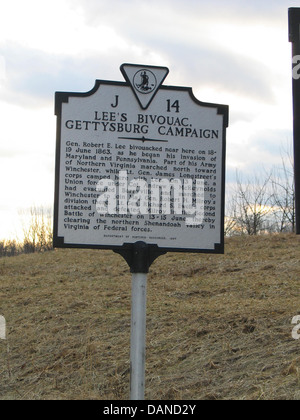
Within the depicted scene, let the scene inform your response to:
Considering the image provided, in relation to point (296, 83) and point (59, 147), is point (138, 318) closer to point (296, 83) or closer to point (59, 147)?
point (59, 147)

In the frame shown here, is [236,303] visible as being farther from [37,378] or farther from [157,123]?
[157,123]

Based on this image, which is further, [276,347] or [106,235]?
[276,347]

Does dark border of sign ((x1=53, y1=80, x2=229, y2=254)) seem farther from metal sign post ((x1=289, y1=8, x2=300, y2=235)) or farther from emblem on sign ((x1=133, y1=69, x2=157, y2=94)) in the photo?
metal sign post ((x1=289, y1=8, x2=300, y2=235))

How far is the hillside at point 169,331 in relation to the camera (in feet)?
22.3

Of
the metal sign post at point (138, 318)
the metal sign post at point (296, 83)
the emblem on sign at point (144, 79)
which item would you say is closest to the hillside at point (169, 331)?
the metal sign post at point (138, 318)

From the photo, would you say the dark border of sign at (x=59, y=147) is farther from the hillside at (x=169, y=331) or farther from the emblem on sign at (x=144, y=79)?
the hillside at (x=169, y=331)

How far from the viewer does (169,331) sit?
341 inches

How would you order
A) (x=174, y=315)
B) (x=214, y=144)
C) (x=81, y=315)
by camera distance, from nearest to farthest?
(x=214, y=144), (x=174, y=315), (x=81, y=315)

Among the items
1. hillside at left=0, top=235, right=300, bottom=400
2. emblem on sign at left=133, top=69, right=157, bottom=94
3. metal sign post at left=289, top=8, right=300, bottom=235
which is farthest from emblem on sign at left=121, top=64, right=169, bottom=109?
hillside at left=0, top=235, right=300, bottom=400

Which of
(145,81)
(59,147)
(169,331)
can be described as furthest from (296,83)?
(169,331)

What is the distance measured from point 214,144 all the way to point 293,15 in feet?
4.83
